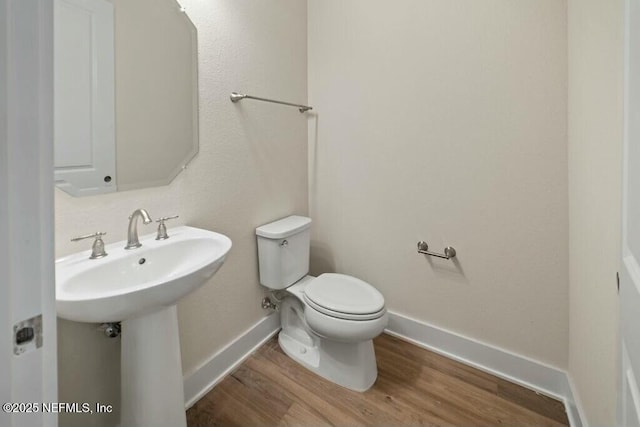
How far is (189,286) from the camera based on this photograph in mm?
860

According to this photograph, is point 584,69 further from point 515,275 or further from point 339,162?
point 339,162

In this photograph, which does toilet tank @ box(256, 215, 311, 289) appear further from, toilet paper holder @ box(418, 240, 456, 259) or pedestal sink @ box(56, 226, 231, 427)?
toilet paper holder @ box(418, 240, 456, 259)

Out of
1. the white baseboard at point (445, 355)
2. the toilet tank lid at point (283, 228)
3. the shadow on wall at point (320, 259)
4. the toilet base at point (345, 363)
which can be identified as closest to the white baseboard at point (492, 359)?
the white baseboard at point (445, 355)

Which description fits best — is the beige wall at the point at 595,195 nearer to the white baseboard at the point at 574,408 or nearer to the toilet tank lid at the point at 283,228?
the white baseboard at the point at 574,408

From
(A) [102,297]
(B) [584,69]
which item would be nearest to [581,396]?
(B) [584,69]

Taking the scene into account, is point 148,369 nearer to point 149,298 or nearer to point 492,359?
point 149,298

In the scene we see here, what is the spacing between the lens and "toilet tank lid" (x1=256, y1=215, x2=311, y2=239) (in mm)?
1580

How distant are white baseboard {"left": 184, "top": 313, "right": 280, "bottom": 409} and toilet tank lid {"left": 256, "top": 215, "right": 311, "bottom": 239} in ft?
1.86

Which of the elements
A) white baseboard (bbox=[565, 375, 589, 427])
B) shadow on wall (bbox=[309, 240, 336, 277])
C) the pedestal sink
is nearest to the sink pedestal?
the pedestal sink

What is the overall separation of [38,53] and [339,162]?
1.63 m

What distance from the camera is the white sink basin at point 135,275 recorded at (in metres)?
0.71

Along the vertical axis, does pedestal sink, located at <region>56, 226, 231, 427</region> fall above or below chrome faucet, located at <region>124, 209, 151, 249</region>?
below

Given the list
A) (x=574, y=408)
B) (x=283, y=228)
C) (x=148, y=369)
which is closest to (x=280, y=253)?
(x=283, y=228)

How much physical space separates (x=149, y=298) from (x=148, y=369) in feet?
1.27
